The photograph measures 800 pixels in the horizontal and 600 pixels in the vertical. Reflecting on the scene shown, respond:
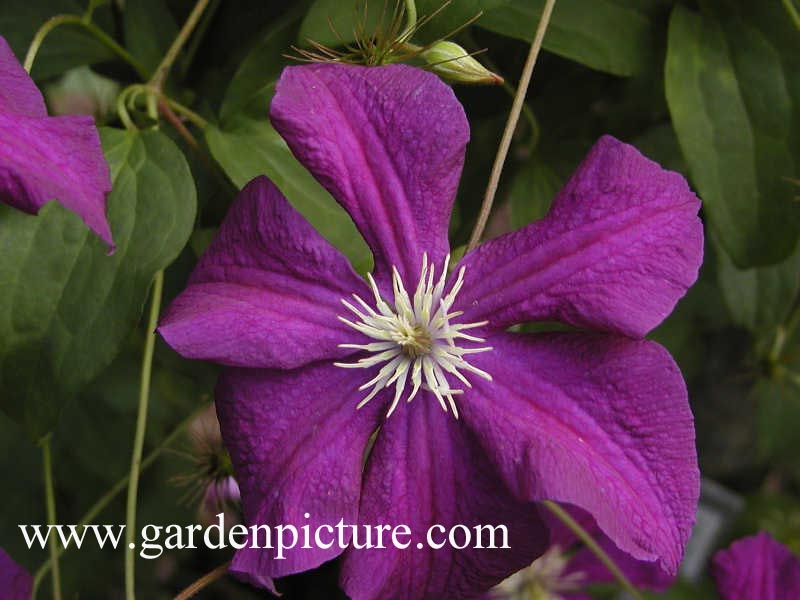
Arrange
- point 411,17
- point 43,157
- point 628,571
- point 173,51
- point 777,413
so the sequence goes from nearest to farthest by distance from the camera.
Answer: point 43,157
point 411,17
point 173,51
point 628,571
point 777,413

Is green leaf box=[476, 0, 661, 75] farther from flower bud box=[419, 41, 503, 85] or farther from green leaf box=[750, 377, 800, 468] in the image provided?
green leaf box=[750, 377, 800, 468]


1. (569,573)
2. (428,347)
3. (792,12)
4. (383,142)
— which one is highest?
(792,12)

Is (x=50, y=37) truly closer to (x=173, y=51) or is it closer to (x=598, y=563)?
(x=173, y=51)

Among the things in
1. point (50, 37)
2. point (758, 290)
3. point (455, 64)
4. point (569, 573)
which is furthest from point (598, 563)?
point (50, 37)

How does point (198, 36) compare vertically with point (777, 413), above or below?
above

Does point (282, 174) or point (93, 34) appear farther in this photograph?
point (93, 34)

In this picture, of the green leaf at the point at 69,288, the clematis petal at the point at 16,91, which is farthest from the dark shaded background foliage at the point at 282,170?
the clematis petal at the point at 16,91

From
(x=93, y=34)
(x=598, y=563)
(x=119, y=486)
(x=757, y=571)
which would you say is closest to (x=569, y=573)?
(x=598, y=563)

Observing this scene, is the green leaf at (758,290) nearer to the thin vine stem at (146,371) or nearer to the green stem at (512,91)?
the green stem at (512,91)

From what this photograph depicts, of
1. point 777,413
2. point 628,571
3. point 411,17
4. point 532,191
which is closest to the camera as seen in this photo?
point 411,17
